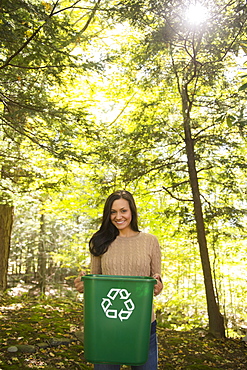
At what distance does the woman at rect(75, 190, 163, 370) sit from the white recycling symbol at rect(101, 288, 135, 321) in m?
0.25

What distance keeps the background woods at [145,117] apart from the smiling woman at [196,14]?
0.03 metres

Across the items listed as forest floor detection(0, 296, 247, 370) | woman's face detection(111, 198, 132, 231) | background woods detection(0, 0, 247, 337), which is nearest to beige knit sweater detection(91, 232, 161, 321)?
woman's face detection(111, 198, 132, 231)

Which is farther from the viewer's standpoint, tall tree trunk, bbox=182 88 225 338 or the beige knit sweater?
tall tree trunk, bbox=182 88 225 338

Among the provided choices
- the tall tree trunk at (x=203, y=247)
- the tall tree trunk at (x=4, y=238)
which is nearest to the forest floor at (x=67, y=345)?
the tall tree trunk at (x=203, y=247)

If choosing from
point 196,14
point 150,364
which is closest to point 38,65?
point 196,14

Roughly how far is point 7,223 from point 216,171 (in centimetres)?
451

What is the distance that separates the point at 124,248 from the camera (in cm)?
226

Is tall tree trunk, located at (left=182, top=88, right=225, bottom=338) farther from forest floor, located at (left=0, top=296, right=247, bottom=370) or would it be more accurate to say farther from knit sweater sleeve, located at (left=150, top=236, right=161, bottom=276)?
knit sweater sleeve, located at (left=150, top=236, right=161, bottom=276)

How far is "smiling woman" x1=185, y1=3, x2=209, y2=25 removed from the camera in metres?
4.49

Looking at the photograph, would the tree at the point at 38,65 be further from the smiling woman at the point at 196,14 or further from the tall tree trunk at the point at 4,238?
the tall tree trunk at the point at 4,238

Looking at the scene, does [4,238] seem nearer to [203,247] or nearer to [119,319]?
[203,247]

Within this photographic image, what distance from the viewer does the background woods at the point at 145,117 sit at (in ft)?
14.6

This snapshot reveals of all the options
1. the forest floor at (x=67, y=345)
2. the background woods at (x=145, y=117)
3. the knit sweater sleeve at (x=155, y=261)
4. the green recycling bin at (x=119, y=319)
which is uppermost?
the background woods at (x=145, y=117)

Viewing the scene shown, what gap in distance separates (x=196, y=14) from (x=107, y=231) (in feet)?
10.9
